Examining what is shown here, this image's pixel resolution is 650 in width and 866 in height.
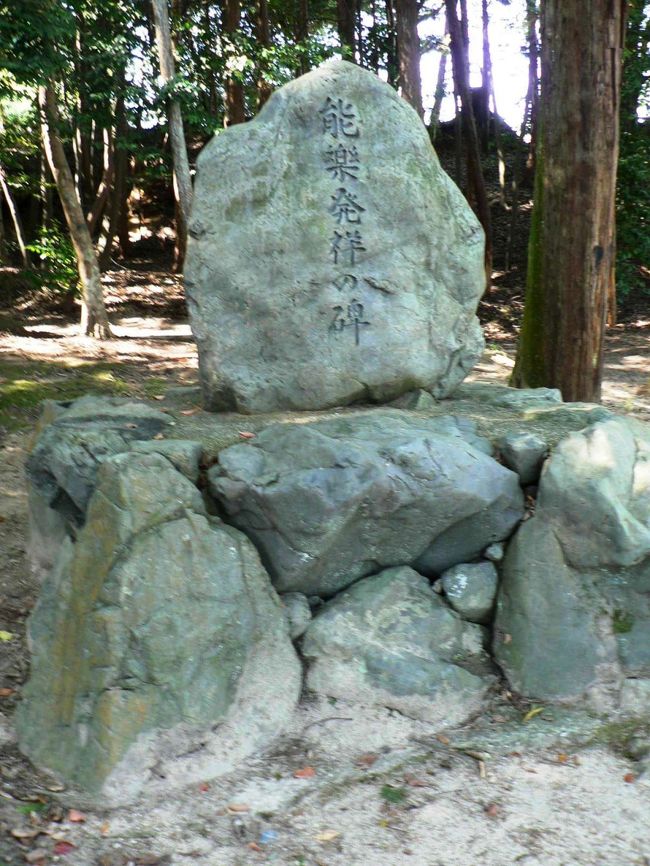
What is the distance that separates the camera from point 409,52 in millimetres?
12539

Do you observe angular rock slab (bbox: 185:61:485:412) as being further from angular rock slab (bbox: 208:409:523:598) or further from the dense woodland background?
the dense woodland background

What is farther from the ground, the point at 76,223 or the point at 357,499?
the point at 76,223

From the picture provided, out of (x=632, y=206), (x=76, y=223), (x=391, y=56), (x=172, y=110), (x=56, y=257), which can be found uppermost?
(x=391, y=56)

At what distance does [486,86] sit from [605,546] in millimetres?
19854

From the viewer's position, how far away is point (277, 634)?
154 inches

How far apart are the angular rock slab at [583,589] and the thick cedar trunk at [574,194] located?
2.74 meters

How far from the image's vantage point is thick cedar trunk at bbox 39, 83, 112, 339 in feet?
35.4

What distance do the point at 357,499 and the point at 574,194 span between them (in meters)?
3.70

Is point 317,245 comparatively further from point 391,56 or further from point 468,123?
point 391,56

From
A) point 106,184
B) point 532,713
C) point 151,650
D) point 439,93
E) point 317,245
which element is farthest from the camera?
point 439,93

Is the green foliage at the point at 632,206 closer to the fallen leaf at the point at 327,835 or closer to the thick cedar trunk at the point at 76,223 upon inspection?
the thick cedar trunk at the point at 76,223

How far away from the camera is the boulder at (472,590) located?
163 inches

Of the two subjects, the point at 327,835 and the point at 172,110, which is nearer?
the point at 327,835

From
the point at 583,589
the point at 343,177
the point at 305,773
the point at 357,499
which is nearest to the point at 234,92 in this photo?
the point at 343,177
